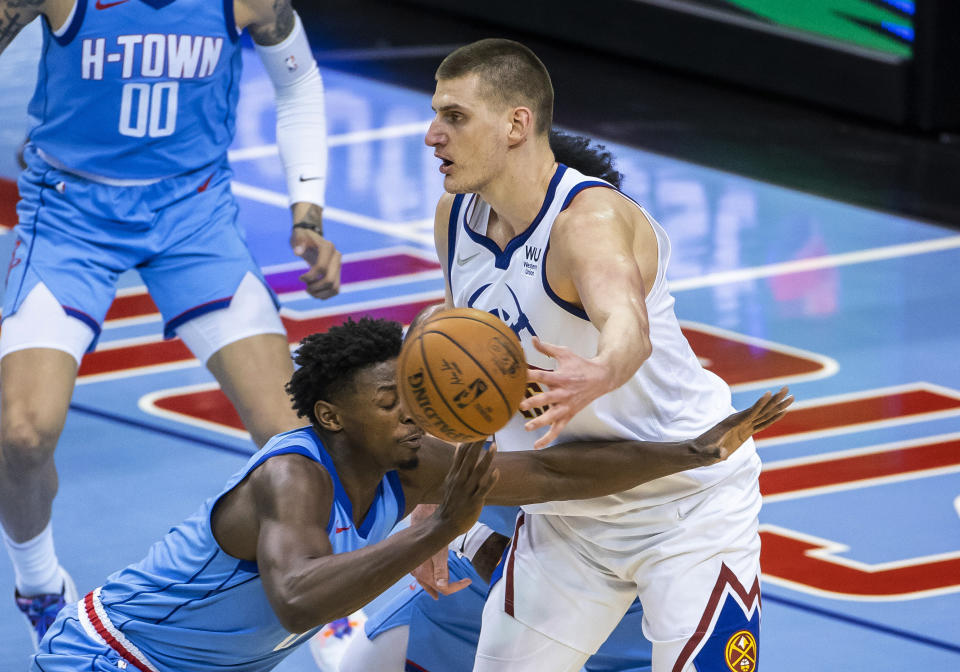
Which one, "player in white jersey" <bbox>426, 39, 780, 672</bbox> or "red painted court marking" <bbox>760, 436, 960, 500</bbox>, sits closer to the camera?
"player in white jersey" <bbox>426, 39, 780, 672</bbox>

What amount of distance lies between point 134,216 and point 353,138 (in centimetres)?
603

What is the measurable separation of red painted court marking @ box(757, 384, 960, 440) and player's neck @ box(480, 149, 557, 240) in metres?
3.37

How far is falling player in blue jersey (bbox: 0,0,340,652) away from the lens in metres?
5.70

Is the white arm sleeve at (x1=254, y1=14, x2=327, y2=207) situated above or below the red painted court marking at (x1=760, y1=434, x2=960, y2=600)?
above

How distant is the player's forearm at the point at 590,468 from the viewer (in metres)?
4.41

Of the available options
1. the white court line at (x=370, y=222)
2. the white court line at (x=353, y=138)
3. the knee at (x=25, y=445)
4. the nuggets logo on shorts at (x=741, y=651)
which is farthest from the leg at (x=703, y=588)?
the white court line at (x=353, y=138)

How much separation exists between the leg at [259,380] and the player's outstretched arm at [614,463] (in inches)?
56.0

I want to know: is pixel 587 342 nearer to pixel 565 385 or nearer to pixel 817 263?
pixel 565 385

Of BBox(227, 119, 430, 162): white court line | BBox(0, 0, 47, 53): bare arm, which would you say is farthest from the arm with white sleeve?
BBox(227, 119, 430, 162): white court line

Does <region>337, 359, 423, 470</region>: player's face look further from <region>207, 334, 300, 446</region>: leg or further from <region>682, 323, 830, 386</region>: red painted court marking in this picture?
<region>682, 323, 830, 386</region>: red painted court marking

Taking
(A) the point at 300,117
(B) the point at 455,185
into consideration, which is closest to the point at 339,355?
(B) the point at 455,185

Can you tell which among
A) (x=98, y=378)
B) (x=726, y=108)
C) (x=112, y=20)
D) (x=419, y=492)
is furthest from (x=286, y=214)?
(x=419, y=492)

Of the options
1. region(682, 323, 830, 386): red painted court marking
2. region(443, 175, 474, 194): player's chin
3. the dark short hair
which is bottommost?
region(682, 323, 830, 386): red painted court marking

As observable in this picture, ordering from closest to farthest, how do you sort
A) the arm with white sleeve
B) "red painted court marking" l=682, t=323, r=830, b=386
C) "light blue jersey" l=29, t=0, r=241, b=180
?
"light blue jersey" l=29, t=0, r=241, b=180 < the arm with white sleeve < "red painted court marking" l=682, t=323, r=830, b=386
